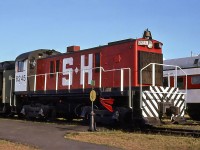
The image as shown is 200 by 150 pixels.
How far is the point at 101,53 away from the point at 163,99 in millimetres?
4048

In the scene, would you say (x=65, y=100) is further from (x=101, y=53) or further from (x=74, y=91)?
(x=101, y=53)

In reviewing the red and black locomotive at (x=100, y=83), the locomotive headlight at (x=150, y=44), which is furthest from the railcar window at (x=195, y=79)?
the locomotive headlight at (x=150, y=44)

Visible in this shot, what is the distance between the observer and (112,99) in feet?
50.4

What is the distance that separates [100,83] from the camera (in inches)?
629

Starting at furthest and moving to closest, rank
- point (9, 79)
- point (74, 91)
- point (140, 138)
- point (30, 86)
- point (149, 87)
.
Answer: point (9, 79) → point (30, 86) → point (74, 91) → point (149, 87) → point (140, 138)

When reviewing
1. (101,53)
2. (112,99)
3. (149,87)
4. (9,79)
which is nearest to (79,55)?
(101,53)

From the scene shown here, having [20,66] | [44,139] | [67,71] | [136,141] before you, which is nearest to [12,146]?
[44,139]

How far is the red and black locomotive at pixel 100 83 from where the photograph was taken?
14297 mm

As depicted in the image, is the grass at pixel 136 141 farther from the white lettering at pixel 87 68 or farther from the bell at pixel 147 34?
the bell at pixel 147 34

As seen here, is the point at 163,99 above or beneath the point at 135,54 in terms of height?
beneath

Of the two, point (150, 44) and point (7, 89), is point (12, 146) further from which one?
point (7, 89)

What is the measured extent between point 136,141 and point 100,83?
530 centimetres

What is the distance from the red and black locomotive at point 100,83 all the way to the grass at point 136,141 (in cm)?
203

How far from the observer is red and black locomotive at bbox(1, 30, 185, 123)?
14.3 metres
